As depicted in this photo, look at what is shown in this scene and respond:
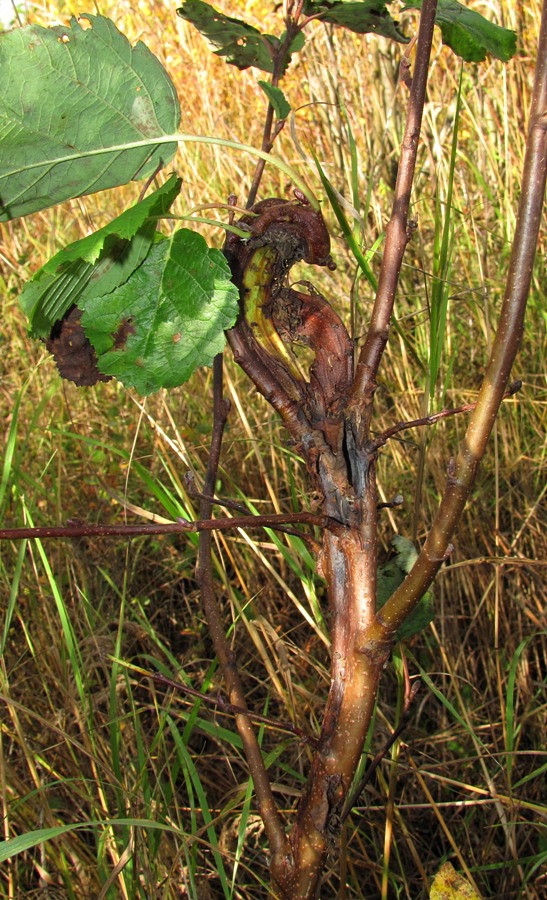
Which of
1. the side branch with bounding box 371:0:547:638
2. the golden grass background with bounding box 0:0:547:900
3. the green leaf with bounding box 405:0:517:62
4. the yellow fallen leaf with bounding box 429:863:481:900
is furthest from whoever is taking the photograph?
the golden grass background with bounding box 0:0:547:900

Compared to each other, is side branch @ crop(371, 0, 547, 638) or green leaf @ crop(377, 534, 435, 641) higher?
side branch @ crop(371, 0, 547, 638)

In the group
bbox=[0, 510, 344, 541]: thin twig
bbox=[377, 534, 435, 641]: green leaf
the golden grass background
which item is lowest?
the golden grass background

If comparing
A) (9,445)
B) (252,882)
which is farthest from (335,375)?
(252,882)

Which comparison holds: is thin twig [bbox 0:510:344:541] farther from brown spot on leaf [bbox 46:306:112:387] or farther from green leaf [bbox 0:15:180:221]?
green leaf [bbox 0:15:180:221]

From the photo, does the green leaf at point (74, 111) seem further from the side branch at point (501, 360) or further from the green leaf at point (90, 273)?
the side branch at point (501, 360)

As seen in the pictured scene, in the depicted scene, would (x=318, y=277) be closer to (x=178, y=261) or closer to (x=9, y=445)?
(x=9, y=445)

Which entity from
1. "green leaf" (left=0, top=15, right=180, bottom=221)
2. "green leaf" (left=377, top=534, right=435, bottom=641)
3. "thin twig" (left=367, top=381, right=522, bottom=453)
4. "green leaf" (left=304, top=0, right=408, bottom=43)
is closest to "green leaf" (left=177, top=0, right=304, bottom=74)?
"green leaf" (left=304, top=0, right=408, bottom=43)

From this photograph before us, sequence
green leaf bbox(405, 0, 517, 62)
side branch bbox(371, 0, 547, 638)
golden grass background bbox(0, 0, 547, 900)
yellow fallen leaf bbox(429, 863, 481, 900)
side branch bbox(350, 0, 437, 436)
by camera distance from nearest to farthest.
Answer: side branch bbox(371, 0, 547, 638) → side branch bbox(350, 0, 437, 436) → green leaf bbox(405, 0, 517, 62) → yellow fallen leaf bbox(429, 863, 481, 900) → golden grass background bbox(0, 0, 547, 900)

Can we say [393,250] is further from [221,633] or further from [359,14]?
[221,633]
